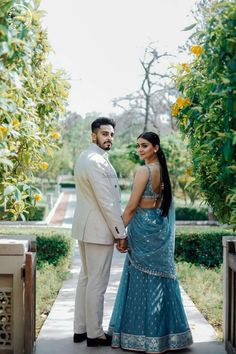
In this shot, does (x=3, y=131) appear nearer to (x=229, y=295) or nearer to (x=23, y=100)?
(x=23, y=100)

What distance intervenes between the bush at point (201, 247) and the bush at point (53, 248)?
1.85 metres

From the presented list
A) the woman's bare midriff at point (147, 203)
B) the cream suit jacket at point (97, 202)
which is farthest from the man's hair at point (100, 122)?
the woman's bare midriff at point (147, 203)

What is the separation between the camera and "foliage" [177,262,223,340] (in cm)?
629

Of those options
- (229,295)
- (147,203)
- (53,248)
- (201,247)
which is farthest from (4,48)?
(201,247)

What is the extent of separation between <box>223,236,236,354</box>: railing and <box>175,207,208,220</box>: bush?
53.8 feet

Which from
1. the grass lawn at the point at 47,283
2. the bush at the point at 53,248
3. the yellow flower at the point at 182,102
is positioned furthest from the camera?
the bush at the point at 53,248

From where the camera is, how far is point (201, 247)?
1020cm

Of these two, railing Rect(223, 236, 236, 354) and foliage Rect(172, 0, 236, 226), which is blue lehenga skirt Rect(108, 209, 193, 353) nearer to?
railing Rect(223, 236, 236, 354)

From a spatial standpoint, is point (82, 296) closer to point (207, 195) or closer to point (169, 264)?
point (169, 264)

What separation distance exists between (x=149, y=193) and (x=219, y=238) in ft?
18.1

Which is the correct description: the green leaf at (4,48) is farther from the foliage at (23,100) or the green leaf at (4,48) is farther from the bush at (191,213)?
the bush at (191,213)

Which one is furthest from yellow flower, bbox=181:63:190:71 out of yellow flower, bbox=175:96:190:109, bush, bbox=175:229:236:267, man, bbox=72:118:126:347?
bush, bbox=175:229:236:267

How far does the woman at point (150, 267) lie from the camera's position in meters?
4.75

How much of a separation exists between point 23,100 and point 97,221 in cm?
120
